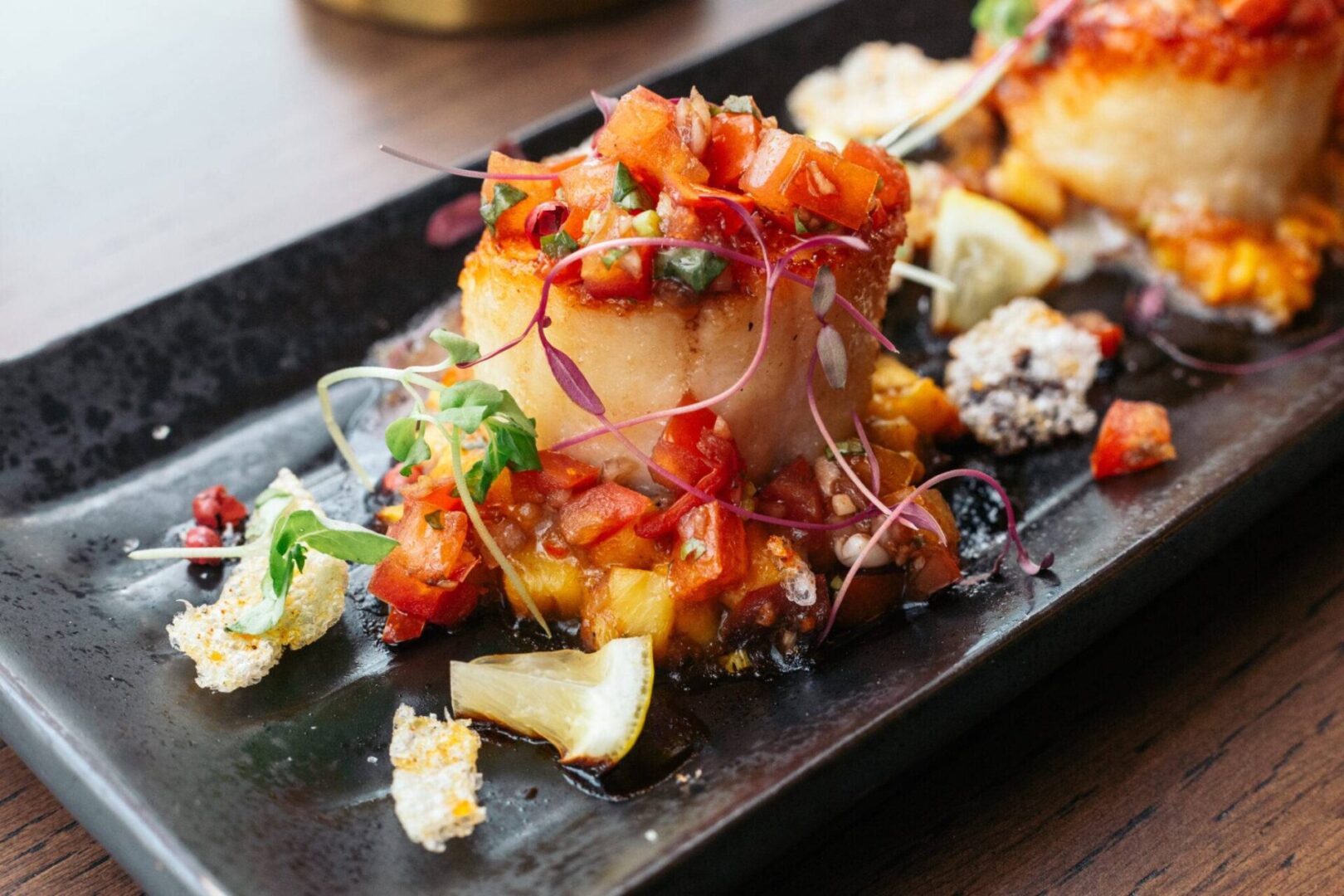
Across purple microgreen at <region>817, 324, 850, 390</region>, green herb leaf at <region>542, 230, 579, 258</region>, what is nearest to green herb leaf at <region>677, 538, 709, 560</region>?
purple microgreen at <region>817, 324, 850, 390</region>

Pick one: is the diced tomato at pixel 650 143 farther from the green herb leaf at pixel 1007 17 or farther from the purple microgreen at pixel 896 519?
the green herb leaf at pixel 1007 17

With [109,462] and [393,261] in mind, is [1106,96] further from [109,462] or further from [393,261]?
[109,462]

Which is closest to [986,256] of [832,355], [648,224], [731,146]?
[832,355]

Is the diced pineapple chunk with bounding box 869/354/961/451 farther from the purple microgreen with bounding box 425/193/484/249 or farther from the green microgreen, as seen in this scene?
the purple microgreen with bounding box 425/193/484/249

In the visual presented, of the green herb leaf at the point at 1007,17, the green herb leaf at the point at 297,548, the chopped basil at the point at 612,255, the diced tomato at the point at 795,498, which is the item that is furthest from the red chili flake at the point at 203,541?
the green herb leaf at the point at 1007,17

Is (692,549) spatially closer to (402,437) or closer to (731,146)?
(402,437)

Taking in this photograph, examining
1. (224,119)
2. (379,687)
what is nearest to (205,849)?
(379,687)

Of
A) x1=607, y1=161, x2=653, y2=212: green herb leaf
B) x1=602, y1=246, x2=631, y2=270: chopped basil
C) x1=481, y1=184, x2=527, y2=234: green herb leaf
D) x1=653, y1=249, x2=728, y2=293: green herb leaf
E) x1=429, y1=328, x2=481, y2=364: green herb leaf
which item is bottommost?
x1=429, y1=328, x2=481, y2=364: green herb leaf
